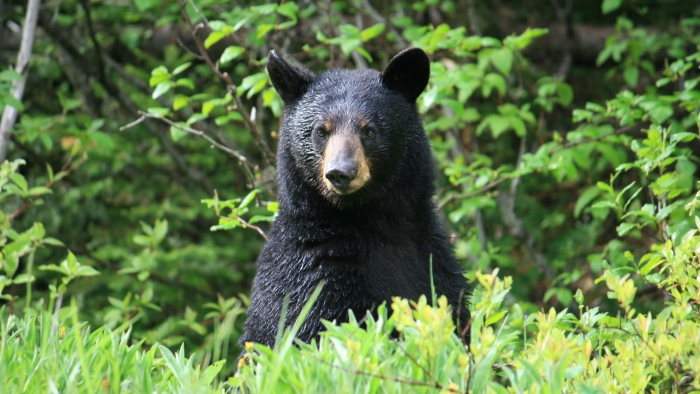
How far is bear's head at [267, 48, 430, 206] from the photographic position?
369 cm

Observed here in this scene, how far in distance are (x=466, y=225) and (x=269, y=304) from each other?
4681 mm

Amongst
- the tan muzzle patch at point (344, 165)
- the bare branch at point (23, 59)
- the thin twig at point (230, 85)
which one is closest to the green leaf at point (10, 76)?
the bare branch at point (23, 59)

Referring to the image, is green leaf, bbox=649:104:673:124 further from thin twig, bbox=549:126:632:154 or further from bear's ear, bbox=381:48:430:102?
bear's ear, bbox=381:48:430:102

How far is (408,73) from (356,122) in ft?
1.48

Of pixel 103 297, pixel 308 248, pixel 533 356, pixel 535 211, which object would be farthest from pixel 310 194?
pixel 535 211

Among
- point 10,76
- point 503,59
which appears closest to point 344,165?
point 503,59

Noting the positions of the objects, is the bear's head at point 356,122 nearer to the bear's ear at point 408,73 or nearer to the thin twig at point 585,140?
the bear's ear at point 408,73

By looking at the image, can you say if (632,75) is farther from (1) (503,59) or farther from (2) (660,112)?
(1) (503,59)

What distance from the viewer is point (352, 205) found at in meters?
3.72

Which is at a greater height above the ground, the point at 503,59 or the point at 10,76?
the point at 10,76

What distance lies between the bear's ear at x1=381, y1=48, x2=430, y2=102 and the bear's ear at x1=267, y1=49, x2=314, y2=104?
1.42 feet

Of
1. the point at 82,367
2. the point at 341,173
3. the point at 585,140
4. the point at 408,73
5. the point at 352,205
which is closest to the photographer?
the point at 82,367

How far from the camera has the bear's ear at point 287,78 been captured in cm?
399

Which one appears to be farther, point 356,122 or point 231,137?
point 231,137
